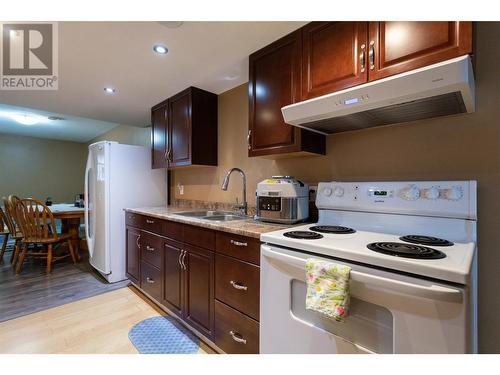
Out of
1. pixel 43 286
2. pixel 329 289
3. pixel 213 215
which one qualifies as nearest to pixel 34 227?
pixel 43 286

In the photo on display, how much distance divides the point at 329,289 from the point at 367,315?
163 millimetres

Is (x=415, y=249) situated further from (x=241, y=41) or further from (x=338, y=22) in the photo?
(x=241, y=41)

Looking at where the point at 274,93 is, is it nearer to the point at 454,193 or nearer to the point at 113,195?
the point at 454,193

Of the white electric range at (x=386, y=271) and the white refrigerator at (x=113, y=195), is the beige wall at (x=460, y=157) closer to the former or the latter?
the white electric range at (x=386, y=271)

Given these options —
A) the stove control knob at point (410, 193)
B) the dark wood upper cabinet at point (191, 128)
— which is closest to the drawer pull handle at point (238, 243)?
the stove control knob at point (410, 193)

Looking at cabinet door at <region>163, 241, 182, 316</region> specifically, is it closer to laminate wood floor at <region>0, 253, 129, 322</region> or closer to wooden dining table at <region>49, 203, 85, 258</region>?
laminate wood floor at <region>0, 253, 129, 322</region>

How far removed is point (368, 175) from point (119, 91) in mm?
2391

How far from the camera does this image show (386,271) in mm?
822

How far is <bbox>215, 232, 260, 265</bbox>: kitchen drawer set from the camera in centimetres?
129

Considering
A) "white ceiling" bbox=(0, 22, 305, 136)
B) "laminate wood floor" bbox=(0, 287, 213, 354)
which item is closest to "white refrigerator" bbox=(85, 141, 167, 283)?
"laminate wood floor" bbox=(0, 287, 213, 354)

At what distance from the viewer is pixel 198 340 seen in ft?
5.61

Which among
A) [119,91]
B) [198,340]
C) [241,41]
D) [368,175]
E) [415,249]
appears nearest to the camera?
[415,249]

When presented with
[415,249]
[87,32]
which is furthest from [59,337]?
[415,249]

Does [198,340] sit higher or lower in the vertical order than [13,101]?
lower
